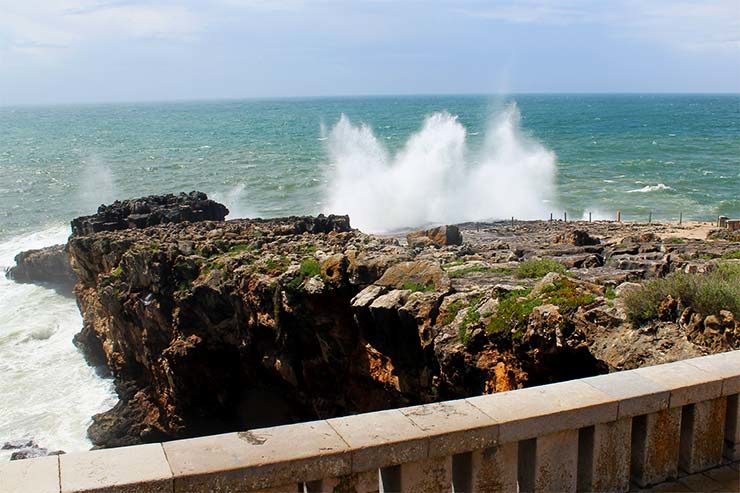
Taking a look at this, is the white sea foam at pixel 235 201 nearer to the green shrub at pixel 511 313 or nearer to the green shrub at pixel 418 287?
the green shrub at pixel 418 287

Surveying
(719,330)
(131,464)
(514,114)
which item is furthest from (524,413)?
(514,114)

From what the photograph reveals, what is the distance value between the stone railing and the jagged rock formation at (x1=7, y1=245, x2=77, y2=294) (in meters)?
36.0

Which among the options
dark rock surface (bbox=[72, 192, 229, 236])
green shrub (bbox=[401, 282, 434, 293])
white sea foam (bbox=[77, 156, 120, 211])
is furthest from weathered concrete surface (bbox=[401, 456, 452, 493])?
white sea foam (bbox=[77, 156, 120, 211])

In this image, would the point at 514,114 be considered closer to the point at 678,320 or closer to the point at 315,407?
the point at 315,407

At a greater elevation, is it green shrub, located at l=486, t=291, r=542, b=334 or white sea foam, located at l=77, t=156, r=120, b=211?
green shrub, located at l=486, t=291, r=542, b=334

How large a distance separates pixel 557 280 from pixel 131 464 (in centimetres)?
916

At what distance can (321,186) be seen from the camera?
6588 cm

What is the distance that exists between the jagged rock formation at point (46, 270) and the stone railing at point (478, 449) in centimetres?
3600

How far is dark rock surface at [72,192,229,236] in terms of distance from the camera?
29.0 meters

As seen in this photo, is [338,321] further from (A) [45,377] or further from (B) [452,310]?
(A) [45,377]

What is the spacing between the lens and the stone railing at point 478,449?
3.98 m

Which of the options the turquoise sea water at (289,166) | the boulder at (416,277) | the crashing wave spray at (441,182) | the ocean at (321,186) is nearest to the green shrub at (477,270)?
the boulder at (416,277)

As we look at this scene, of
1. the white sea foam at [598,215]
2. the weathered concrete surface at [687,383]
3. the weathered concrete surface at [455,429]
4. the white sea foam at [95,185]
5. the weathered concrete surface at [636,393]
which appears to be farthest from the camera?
the white sea foam at [95,185]

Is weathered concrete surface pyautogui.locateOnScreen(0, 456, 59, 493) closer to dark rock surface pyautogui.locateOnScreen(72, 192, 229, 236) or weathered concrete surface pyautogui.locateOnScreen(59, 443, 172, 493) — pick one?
weathered concrete surface pyautogui.locateOnScreen(59, 443, 172, 493)
